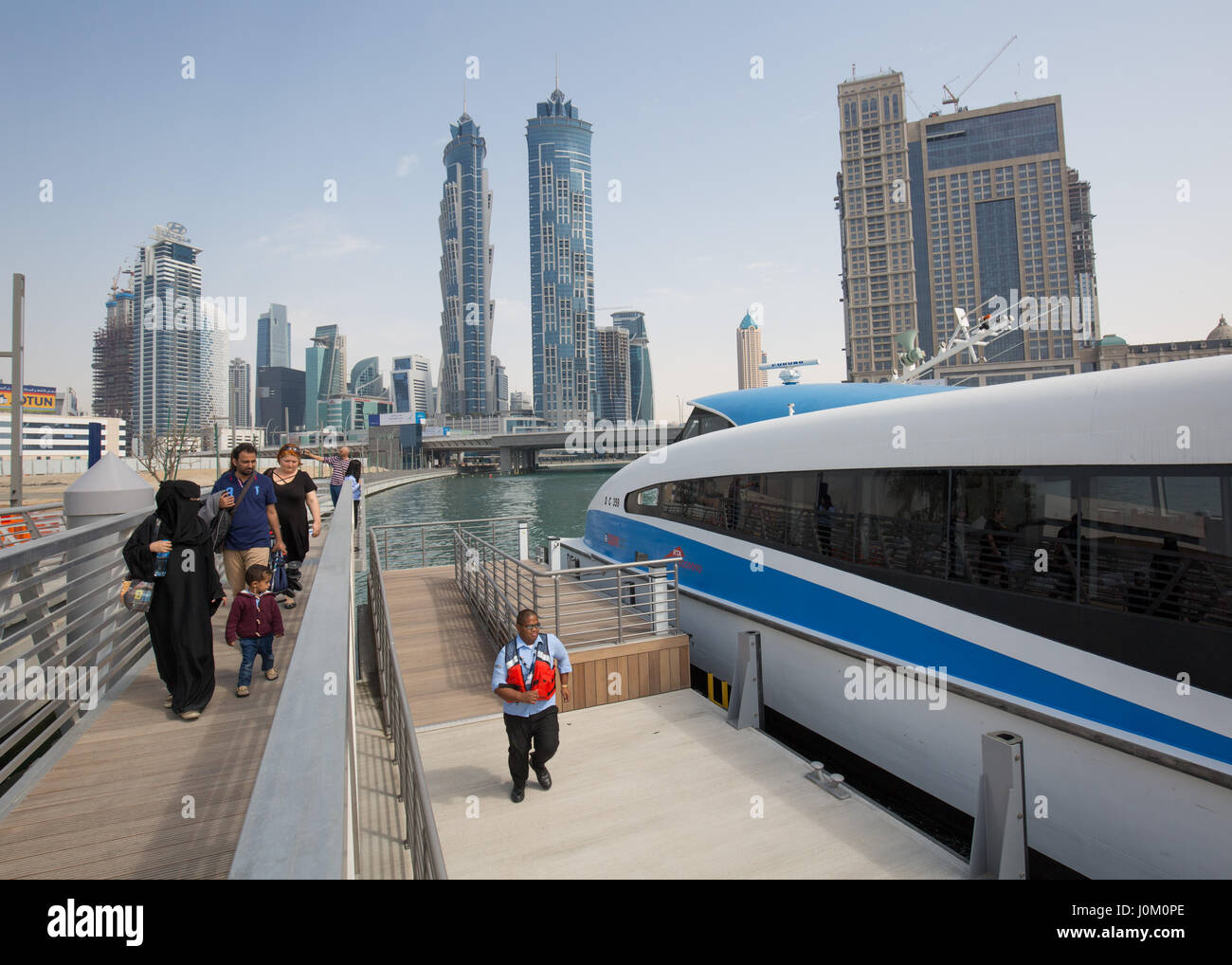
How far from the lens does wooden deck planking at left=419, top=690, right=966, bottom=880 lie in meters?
4.73

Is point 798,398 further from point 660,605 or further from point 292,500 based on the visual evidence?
point 292,500

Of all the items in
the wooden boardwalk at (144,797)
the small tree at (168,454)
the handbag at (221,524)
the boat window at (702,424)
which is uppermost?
the small tree at (168,454)

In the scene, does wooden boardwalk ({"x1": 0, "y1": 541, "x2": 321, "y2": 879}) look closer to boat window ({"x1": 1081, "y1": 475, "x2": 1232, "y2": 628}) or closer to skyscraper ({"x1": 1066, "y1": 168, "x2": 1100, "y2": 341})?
boat window ({"x1": 1081, "y1": 475, "x2": 1232, "y2": 628})

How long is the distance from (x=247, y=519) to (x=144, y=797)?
2.70m

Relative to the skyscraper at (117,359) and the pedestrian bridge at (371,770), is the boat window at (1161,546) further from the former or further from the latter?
the skyscraper at (117,359)

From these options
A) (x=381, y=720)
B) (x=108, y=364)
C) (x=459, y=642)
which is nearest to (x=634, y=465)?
(x=459, y=642)

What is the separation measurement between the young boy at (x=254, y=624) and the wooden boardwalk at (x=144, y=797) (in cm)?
26

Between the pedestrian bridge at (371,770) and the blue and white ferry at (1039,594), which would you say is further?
the blue and white ferry at (1039,594)

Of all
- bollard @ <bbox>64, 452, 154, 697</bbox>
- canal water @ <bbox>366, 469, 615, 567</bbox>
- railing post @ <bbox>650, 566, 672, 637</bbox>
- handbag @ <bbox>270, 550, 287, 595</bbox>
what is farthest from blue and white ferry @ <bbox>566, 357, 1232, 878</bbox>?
canal water @ <bbox>366, 469, 615, 567</bbox>

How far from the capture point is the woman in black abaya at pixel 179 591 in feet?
14.0

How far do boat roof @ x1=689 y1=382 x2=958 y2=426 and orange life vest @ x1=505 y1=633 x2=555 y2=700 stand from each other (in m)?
5.67

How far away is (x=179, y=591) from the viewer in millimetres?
4297

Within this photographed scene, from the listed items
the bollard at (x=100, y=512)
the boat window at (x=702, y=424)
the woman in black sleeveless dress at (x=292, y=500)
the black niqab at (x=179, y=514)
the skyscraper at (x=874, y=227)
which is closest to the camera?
the black niqab at (x=179, y=514)

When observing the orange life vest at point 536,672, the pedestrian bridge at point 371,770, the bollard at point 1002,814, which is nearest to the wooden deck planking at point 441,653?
the pedestrian bridge at point 371,770
